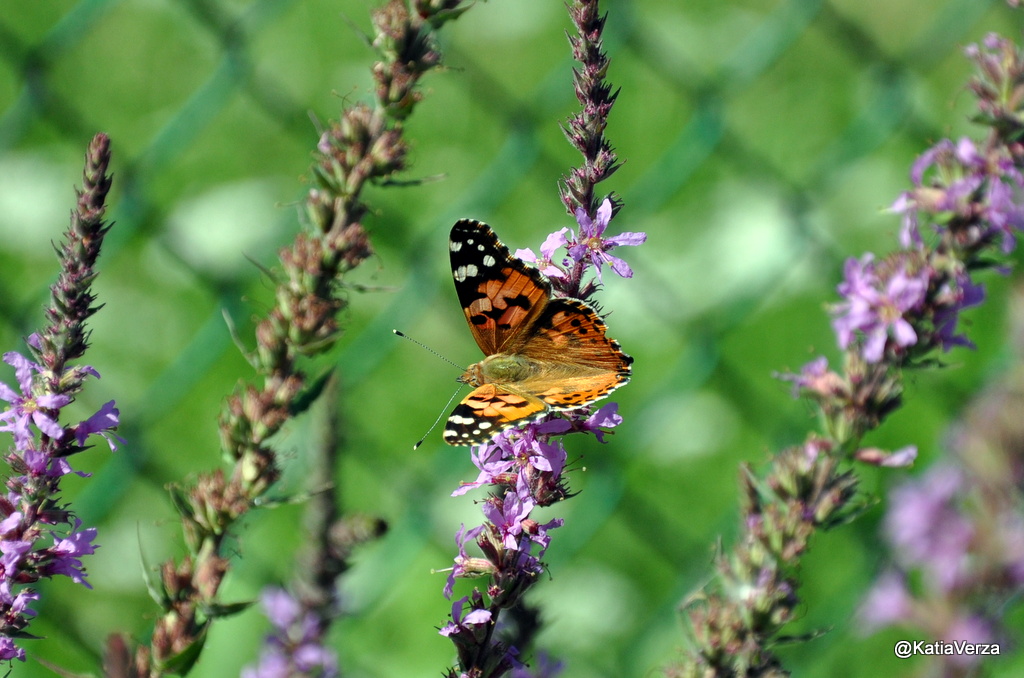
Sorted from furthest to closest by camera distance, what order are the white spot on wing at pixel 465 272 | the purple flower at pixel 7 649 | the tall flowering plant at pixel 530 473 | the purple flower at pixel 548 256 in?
1. the white spot on wing at pixel 465 272
2. the purple flower at pixel 548 256
3. the tall flowering plant at pixel 530 473
4. the purple flower at pixel 7 649

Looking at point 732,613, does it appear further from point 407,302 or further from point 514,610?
point 407,302

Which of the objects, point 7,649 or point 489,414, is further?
point 489,414

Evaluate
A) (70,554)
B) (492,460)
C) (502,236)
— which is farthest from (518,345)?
(502,236)

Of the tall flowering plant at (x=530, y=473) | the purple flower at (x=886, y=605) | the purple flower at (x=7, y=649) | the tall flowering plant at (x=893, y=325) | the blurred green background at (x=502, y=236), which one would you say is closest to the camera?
the purple flower at (x=7, y=649)

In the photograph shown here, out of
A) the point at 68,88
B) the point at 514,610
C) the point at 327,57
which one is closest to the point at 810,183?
the point at 327,57

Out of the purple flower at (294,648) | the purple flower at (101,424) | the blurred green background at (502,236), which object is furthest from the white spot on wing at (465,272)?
the blurred green background at (502,236)

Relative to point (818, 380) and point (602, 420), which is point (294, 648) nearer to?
point (602, 420)

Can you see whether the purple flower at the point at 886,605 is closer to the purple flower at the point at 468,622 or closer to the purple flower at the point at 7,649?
the purple flower at the point at 468,622
